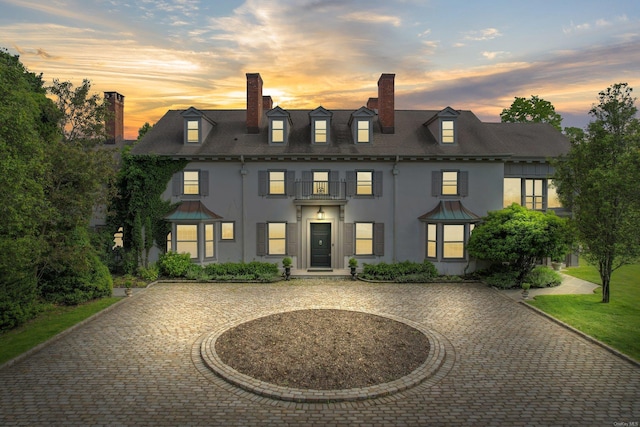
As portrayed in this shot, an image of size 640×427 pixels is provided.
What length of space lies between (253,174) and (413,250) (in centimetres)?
999

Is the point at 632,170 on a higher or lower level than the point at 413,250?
higher

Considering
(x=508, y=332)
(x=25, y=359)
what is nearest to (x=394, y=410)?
(x=508, y=332)

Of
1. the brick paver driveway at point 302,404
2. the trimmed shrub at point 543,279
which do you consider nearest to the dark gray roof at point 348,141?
the trimmed shrub at point 543,279

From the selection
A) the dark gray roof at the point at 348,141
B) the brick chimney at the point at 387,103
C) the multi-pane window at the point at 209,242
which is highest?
the brick chimney at the point at 387,103

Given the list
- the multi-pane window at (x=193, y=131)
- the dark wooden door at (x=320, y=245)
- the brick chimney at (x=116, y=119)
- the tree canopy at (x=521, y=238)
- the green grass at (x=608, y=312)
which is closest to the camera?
the green grass at (x=608, y=312)

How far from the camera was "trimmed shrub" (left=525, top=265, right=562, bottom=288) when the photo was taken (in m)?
18.2

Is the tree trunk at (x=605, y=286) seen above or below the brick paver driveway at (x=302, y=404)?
above

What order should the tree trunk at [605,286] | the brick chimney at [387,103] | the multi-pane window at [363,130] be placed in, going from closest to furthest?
the tree trunk at [605,286], the multi-pane window at [363,130], the brick chimney at [387,103]

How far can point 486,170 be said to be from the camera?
2142cm

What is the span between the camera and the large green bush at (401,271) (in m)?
19.5

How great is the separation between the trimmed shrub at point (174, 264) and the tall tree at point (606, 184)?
18.0 m

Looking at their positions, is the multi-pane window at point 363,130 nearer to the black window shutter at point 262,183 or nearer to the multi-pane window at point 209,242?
the black window shutter at point 262,183

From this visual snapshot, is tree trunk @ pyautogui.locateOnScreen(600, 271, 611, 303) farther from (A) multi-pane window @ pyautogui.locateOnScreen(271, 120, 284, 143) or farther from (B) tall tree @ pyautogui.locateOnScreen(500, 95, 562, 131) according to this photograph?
(B) tall tree @ pyautogui.locateOnScreen(500, 95, 562, 131)

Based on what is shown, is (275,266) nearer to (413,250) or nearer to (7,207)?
(413,250)
